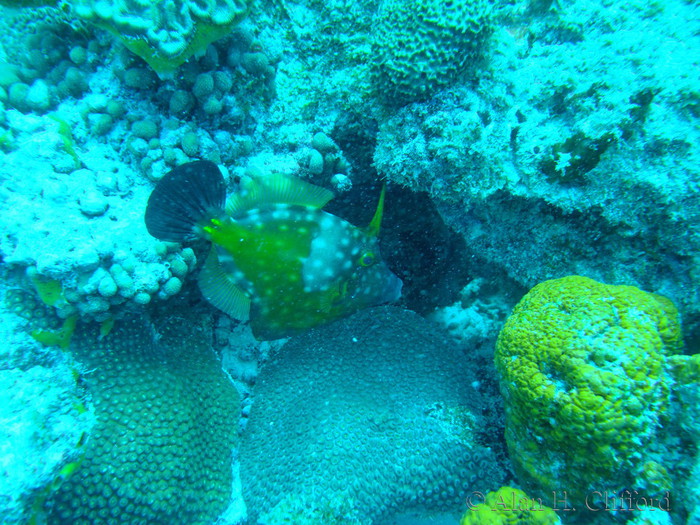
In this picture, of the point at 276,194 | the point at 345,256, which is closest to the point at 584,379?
the point at 345,256

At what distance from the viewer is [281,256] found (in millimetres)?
3305

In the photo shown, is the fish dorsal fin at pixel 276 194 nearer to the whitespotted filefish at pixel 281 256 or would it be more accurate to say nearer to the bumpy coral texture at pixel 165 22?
the whitespotted filefish at pixel 281 256

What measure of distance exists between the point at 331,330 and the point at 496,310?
6.04 ft

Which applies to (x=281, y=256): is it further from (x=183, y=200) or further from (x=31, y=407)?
(x=31, y=407)

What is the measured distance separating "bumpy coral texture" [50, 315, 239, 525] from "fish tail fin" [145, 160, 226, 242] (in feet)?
3.23

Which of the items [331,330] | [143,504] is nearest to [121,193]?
[331,330]

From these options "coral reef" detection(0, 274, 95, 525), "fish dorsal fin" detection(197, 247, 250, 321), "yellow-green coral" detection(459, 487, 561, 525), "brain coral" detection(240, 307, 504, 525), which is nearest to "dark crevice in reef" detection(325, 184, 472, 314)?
"brain coral" detection(240, 307, 504, 525)

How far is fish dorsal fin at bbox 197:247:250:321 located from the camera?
10.6 feet

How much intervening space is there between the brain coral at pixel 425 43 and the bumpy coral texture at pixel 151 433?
291cm

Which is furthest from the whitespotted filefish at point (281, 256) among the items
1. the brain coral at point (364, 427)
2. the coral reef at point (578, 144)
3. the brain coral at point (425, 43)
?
the brain coral at point (425, 43)

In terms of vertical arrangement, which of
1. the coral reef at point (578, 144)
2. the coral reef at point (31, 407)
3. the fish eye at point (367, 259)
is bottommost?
the coral reef at point (31, 407)

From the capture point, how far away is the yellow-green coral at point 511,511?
2.22m

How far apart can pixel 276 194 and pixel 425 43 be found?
1710 millimetres

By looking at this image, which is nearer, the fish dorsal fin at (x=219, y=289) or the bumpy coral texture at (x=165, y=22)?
the bumpy coral texture at (x=165, y=22)
